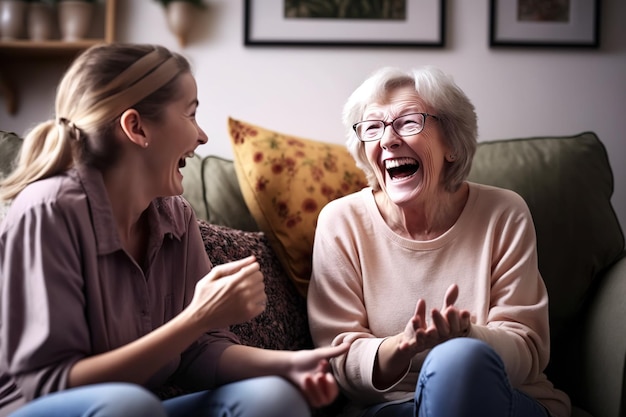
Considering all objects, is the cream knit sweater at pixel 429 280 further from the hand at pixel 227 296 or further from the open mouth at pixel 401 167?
the hand at pixel 227 296

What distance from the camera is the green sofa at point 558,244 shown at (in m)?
1.67

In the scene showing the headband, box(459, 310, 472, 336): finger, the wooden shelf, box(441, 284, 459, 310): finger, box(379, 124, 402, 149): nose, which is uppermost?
the wooden shelf

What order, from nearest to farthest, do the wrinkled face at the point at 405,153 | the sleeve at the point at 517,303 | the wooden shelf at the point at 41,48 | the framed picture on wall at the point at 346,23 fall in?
1. the sleeve at the point at 517,303
2. the wrinkled face at the point at 405,153
3. the wooden shelf at the point at 41,48
4. the framed picture on wall at the point at 346,23

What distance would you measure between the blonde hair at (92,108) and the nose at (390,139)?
0.54 m

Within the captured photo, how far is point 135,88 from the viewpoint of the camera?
121 cm

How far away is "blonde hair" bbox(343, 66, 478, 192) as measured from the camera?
5.25ft

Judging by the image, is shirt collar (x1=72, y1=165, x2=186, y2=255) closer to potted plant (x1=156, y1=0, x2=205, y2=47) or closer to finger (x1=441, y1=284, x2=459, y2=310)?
finger (x1=441, y1=284, x2=459, y2=310)

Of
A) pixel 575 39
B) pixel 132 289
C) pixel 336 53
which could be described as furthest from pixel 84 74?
pixel 575 39

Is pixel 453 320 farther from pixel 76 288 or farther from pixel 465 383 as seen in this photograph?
pixel 76 288

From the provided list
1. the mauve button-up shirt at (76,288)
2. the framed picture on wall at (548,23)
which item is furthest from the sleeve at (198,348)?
the framed picture on wall at (548,23)

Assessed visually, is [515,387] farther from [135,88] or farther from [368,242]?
[135,88]

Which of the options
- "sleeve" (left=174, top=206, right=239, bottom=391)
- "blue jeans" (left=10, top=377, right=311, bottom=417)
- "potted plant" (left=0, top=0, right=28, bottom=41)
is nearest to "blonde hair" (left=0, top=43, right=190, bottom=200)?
"sleeve" (left=174, top=206, right=239, bottom=391)

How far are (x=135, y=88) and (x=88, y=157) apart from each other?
141 mm

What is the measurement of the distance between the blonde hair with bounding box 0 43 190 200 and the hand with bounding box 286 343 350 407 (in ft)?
1.54
